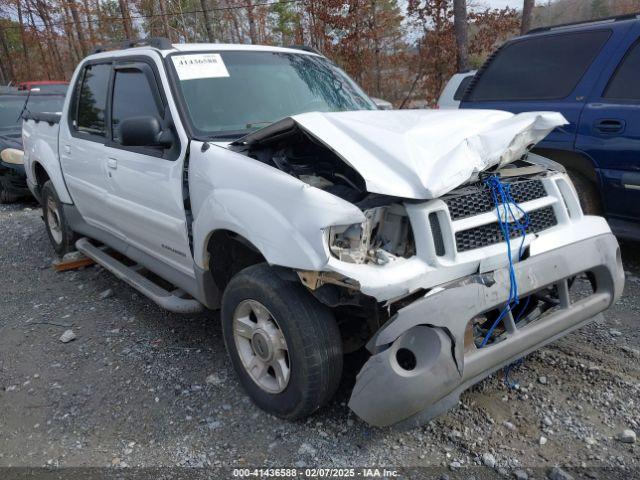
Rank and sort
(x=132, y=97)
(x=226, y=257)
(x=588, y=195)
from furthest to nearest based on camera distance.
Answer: (x=588, y=195)
(x=132, y=97)
(x=226, y=257)

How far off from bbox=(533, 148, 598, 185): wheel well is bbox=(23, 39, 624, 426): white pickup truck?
1.50 m

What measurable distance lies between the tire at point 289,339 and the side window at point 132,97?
4.66 feet

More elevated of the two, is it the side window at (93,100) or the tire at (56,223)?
the side window at (93,100)

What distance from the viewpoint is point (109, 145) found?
404 cm

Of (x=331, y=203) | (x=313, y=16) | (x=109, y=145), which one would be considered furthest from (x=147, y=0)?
(x=331, y=203)

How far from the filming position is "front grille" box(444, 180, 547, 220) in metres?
2.47

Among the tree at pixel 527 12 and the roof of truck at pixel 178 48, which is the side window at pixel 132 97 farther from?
the tree at pixel 527 12

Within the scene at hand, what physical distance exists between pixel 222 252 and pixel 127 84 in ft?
5.33

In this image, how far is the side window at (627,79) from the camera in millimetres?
4230

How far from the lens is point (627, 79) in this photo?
4301mm

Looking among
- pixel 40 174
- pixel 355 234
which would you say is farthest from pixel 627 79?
pixel 40 174

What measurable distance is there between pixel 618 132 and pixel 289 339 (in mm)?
3284

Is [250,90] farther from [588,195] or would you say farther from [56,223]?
[56,223]

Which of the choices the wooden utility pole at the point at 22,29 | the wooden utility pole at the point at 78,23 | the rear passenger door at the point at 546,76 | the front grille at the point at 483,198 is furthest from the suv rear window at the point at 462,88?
the wooden utility pole at the point at 22,29
